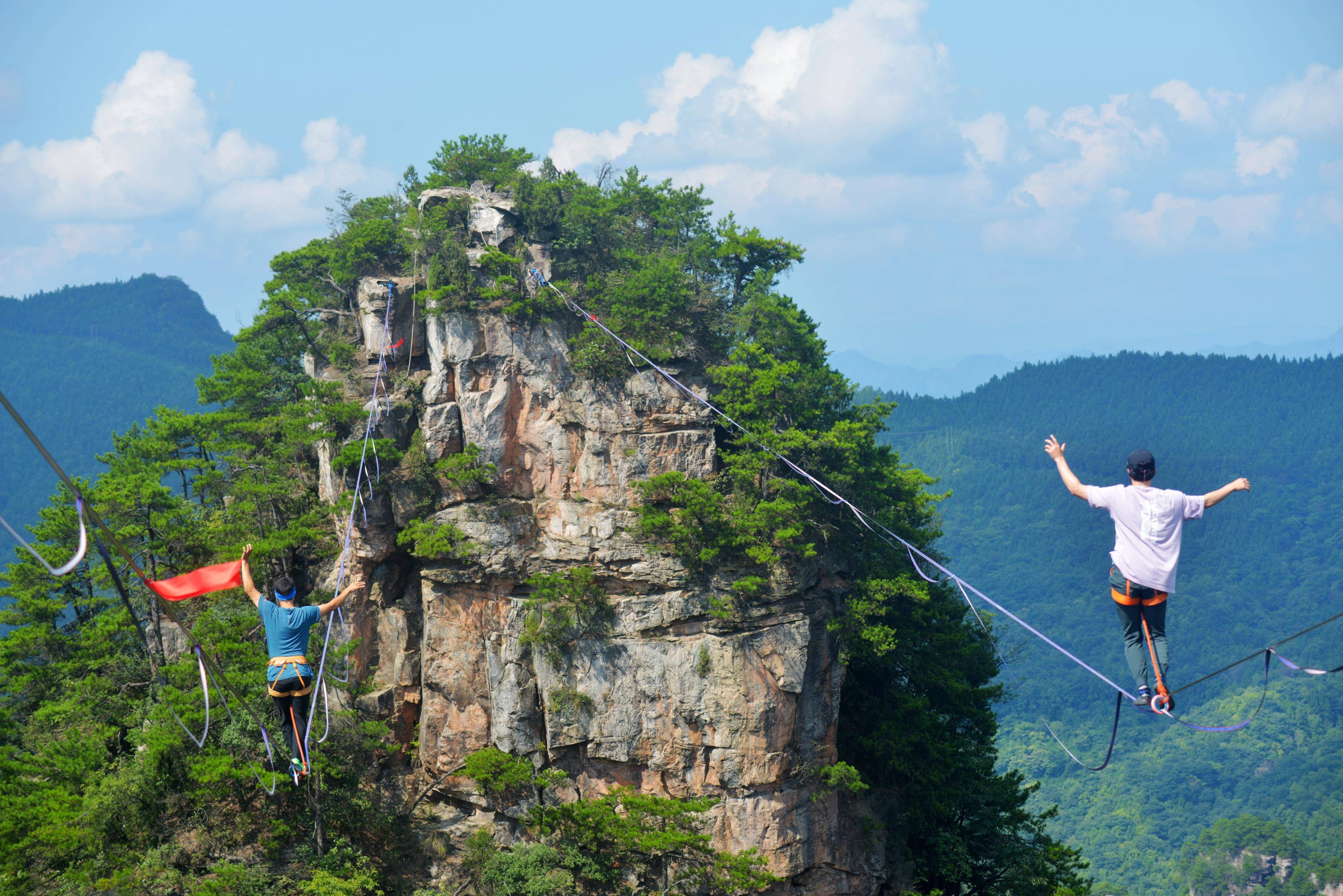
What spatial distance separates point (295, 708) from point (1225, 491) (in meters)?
10.5

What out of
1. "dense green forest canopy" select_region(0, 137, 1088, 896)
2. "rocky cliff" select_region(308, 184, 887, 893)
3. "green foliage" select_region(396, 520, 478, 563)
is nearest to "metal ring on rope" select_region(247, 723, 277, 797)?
"dense green forest canopy" select_region(0, 137, 1088, 896)

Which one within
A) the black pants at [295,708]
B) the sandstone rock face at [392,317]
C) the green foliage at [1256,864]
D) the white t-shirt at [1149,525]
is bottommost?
the green foliage at [1256,864]

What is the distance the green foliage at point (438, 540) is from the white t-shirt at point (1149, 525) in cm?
2089

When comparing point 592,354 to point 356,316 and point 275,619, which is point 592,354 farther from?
A: point 275,619

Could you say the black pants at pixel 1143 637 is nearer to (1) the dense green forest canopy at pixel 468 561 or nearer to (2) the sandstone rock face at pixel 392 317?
(1) the dense green forest canopy at pixel 468 561

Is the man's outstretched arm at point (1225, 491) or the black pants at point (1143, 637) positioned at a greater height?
the man's outstretched arm at point (1225, 491)

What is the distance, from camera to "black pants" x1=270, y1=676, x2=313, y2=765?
11797mm

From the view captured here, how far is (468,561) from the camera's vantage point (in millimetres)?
28625

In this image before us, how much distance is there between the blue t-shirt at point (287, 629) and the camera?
1163cm

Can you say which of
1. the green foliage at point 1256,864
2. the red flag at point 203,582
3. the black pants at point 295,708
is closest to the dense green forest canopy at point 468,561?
the black pants at point 295,708

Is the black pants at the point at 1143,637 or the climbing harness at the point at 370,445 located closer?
the black pants at the point at 1143,637

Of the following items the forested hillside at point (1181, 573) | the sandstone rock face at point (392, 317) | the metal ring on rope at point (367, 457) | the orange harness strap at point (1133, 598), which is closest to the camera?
the orange harness strap at point (1133, 598)

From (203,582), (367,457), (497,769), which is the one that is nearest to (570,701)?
(497,769)

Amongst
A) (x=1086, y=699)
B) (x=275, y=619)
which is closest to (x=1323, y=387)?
(x=1086, y=699)
